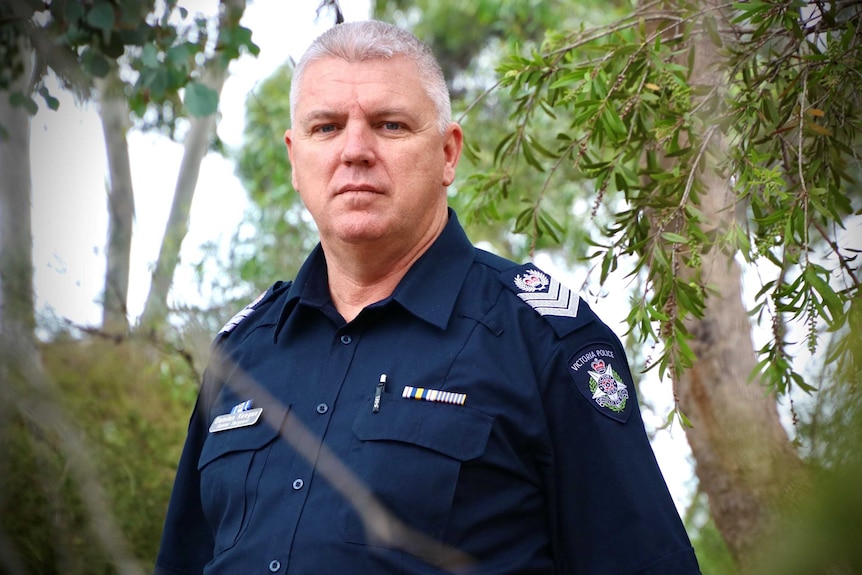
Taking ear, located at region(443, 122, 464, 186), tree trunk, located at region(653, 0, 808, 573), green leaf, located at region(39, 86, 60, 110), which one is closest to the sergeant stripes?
ear, located at region(443, 122, 464, 186)

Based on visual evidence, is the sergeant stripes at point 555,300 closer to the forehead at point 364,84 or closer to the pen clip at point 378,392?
the pen clip at point 378,392

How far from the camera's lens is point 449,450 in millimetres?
→ 1917

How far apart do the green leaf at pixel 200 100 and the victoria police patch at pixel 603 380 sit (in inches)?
78.6

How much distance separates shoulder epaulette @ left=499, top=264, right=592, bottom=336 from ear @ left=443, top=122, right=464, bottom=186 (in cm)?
29

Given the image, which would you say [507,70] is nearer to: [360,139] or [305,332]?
[360,139]

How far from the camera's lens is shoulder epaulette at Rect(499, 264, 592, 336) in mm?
2072

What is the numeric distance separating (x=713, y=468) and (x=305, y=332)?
240cm

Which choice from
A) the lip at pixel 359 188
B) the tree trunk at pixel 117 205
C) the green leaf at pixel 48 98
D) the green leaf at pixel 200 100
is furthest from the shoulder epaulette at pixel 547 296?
the tree trunk at pixel 117 205

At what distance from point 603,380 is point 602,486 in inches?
8.8

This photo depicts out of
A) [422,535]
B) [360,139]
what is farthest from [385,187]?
[422,535]

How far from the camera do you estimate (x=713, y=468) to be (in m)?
4.07

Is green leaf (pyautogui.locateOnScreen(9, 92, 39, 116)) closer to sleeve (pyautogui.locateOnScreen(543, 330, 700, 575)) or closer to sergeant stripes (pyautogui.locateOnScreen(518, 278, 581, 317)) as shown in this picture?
sergeant stripes (pyautogui.locateOnScreen(518, 278, 581, 317))

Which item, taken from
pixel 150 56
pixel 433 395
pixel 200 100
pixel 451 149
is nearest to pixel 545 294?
pixel 433 395

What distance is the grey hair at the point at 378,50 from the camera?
2.28 m
